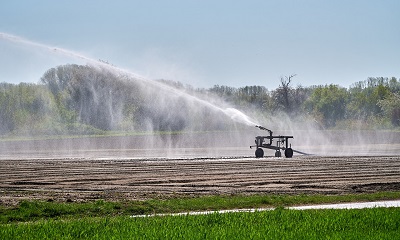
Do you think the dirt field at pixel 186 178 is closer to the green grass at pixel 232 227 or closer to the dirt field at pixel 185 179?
the dirt field at pixel 185 179

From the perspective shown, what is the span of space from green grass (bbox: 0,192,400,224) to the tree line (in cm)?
5126

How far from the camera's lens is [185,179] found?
127 feet

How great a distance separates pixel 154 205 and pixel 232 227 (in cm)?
654

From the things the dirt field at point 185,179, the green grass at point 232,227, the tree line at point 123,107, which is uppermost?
the tree line at point 123,107

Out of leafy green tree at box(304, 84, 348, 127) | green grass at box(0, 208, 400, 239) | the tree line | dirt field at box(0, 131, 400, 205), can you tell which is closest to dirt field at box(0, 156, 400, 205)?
dirt field at box(0, 131, 400, 205)

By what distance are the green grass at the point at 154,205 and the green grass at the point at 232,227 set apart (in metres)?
1.82

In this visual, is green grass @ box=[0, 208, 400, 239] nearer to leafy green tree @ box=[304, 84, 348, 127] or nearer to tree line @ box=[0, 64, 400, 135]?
tree line @ box=[0, 64, 400, 135]

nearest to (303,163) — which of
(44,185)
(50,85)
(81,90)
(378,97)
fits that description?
(44,185)

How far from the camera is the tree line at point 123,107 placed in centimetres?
10231

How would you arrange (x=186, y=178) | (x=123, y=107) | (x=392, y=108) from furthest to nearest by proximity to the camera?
(x=392, y=108) < (x=123, y=107) < (x=186, y=178)

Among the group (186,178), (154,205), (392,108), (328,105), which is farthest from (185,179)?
(328,105)

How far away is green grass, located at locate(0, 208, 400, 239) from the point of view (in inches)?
734

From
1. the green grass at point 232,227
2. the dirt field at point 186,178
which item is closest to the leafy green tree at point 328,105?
the dirt field at point 186,178

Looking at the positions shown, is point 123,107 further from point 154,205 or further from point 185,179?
point 154,205
